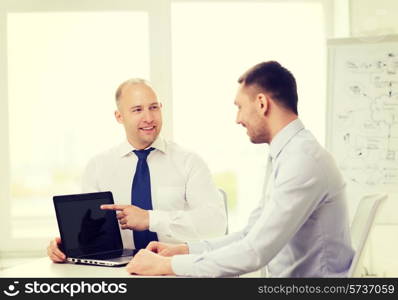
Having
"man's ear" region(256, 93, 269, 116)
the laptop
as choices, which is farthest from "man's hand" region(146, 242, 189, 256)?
"man's ear" region(256, 93, 269, 116)

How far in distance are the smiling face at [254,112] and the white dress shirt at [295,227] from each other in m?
0.07

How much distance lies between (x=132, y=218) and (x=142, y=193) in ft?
1.07

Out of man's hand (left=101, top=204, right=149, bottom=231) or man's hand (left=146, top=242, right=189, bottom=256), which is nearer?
man's hand (left=146, top=242, right=189, bottom=256)

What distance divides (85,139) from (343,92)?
6.18 feet

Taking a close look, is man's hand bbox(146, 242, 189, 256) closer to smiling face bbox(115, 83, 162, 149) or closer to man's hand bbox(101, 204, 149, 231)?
man's hand bbox(101, 204, 149, 231)

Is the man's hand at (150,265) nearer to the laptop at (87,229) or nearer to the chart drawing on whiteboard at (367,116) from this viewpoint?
the laptop at (87,229)

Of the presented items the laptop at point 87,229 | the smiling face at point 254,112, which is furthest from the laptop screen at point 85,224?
the smiling face at point 254,112

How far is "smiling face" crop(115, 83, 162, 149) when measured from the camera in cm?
301

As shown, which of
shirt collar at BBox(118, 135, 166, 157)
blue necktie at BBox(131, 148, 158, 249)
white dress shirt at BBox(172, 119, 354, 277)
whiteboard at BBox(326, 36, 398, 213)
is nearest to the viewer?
white dress shirt at BBox(172, 119, 354, 277)

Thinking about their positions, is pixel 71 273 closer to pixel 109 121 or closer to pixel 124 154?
pixel 124 154

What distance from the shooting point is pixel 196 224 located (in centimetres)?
290

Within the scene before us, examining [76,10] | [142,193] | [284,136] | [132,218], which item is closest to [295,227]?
[284,136]

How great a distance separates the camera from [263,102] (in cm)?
223

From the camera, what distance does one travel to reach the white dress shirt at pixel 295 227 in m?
2.00
